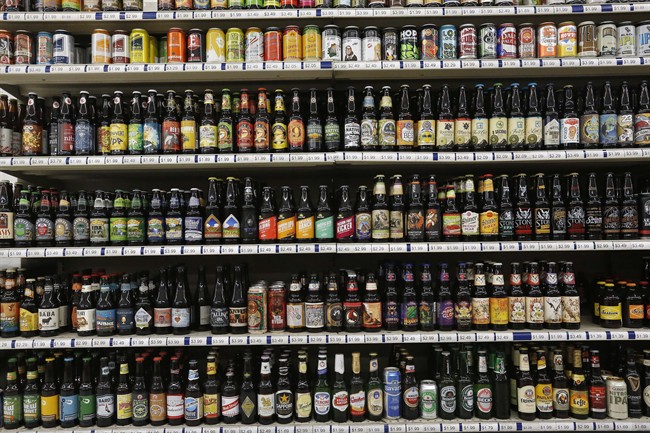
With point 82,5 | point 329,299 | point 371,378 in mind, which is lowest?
point 371,378

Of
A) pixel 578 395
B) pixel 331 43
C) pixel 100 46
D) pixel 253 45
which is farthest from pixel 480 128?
pixel 100 46

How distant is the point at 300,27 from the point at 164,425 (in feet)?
9.01

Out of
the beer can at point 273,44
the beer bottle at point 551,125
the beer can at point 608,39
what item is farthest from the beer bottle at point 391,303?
the beer can at point 608,39

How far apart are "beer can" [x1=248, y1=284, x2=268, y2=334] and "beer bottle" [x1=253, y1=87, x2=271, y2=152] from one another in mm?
921

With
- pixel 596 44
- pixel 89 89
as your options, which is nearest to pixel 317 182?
A: pixel 89 89

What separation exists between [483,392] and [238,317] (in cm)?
160

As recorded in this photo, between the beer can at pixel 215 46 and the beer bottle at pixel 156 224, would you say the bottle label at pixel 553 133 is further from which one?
the beer bottle at pixel 156 224

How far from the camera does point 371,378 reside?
2.70 meters

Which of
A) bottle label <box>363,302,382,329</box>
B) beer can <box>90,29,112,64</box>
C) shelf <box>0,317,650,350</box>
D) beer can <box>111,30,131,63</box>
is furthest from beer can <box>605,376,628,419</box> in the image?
beer can <box>90,29,112,64</box>

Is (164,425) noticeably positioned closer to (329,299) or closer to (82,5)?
(329,299)

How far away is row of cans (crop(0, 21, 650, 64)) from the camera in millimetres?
2756

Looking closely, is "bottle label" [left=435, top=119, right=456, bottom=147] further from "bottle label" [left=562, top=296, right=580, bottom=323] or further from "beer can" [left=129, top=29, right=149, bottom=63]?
"beer can" [left=129, top=29, right=149, bottom=63]

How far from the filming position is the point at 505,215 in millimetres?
2762

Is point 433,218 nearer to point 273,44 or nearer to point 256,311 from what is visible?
point 256,311
